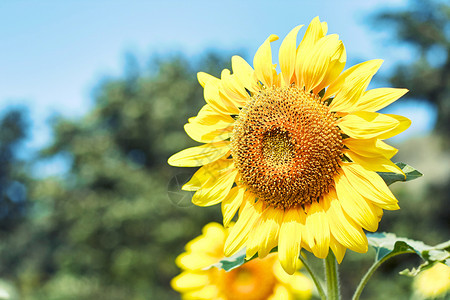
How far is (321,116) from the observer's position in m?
1.03

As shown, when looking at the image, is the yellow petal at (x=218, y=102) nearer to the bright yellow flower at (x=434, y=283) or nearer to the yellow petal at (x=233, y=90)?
the yellow petal at (x=233, y=90)

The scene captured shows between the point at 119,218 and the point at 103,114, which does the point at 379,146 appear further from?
the point at 103,114

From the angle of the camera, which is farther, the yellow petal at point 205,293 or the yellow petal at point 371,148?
the yellow petal at point 205,293

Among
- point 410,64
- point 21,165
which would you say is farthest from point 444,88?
point 21,165

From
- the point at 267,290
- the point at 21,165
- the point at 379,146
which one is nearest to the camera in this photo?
the point at 379,146

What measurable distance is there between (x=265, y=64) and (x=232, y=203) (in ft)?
1.21

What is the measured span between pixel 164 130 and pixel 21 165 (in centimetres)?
1225

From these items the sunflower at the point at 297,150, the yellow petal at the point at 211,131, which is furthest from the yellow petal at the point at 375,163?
the yellow petal at the point at 211,131

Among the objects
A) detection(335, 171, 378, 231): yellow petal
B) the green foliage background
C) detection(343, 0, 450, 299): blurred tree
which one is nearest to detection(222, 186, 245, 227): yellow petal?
detection(335, 171, 378, 231): yellow petal

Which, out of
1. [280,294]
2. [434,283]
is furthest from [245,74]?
[434,283]

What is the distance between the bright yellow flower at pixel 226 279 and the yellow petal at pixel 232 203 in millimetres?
383

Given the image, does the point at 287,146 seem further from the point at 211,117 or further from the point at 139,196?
the point at 139,196

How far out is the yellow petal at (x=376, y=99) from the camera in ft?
3.08

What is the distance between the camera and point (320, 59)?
0.99 m
